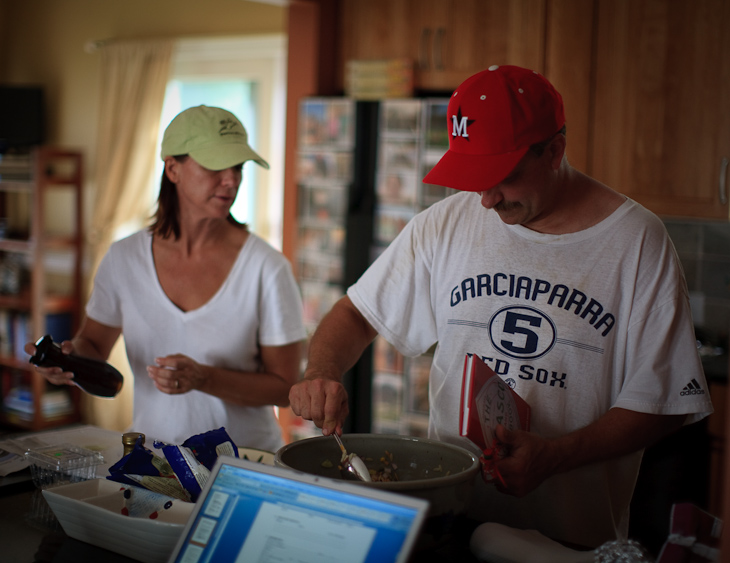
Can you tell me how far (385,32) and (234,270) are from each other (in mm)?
1978

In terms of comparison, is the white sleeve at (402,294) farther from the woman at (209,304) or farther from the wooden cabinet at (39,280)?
the wooden cabinet at (39,280)

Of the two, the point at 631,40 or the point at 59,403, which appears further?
the point at 59,403

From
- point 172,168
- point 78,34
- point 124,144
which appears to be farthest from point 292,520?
point 78,34

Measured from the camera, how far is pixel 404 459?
1.33 metres

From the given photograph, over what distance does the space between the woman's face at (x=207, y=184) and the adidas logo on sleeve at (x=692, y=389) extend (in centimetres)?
110

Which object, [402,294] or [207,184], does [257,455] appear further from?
[207,184]

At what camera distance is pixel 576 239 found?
4.80ft

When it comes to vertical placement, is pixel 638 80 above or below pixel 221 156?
above

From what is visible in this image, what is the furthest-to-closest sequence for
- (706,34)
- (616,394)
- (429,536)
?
(706,34) < (616,394) < (429,536)

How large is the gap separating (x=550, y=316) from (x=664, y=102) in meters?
1.79

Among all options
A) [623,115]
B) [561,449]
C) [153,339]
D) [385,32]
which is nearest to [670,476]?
[623,115]

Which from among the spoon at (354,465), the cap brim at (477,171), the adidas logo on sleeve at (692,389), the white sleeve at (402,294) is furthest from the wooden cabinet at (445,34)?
the spoon at (354,465)

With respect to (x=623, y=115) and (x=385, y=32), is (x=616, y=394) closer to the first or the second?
(x=623, y=115)

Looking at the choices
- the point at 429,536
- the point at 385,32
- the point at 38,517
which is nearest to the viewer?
the point at 429,536
